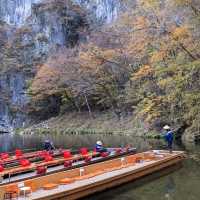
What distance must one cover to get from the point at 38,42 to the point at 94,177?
5458 cm

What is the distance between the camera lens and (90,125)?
50.6 meters

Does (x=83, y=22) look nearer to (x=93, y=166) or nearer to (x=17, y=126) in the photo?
(x=17, y=126)

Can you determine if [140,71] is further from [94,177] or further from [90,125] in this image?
[94,177]

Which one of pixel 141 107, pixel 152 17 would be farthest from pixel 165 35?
pixel 141 107

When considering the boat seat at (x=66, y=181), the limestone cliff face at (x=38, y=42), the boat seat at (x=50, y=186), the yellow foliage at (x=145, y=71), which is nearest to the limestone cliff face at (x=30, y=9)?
the limestone cliff face at (x=38, y=42)

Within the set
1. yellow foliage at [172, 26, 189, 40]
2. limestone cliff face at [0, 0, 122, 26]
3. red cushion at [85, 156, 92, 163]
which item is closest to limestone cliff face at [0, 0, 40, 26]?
limestone cliff face at [0, 0, 122, 26]

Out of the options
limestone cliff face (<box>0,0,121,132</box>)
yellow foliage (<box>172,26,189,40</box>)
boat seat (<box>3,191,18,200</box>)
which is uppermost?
limestone cliff face (<box>0,0,121,132</box>)

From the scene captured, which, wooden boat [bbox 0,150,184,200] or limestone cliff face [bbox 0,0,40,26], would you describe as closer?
wooden boat [bbox 0,150,184,200]

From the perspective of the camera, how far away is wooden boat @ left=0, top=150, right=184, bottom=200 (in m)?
14.9

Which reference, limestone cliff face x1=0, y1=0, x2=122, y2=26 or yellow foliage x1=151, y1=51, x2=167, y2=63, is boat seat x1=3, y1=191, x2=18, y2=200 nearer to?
yellow foliage x1=151, y1=51, x2=167, y2=63

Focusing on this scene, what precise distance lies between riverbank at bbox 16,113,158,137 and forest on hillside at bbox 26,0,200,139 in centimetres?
120

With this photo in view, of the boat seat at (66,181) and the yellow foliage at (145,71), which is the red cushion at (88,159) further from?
the yellow foliage at (145,71)

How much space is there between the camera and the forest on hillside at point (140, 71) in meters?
27.9

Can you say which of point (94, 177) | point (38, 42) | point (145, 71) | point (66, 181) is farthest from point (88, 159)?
point (38, 42)
